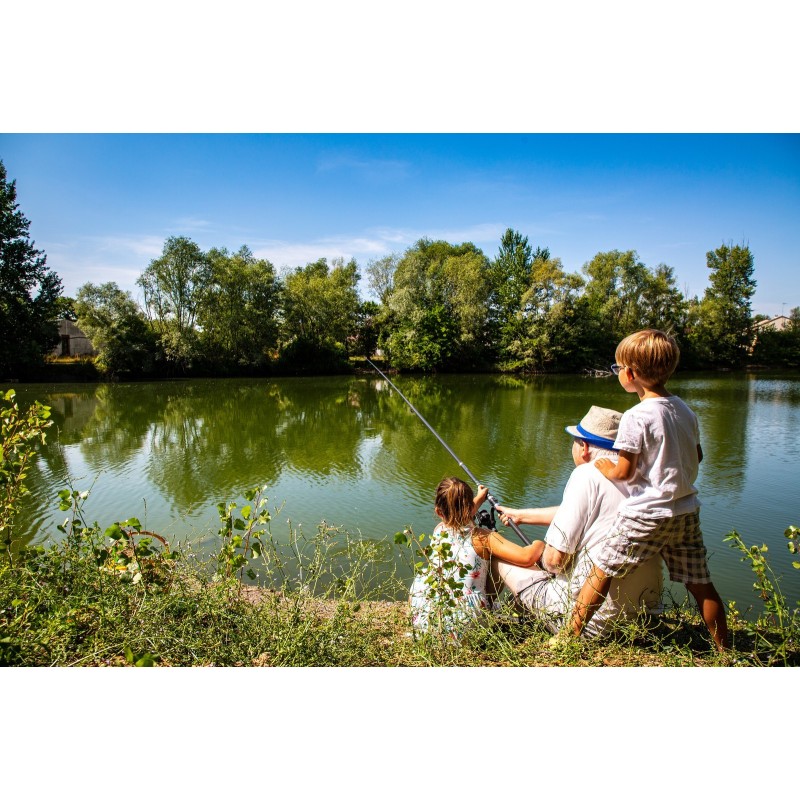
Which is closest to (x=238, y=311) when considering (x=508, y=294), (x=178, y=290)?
(x=178, y=290)

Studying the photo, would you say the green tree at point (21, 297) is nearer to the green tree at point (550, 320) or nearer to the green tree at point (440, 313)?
the green tree at point (440, 313)

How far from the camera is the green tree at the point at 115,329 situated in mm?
20375

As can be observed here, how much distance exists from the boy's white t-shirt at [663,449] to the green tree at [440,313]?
78.3ft

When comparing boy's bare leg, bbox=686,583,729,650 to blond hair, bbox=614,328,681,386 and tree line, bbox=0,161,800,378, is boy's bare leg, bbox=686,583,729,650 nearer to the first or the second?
blond hair, bbox=614,328,681,386

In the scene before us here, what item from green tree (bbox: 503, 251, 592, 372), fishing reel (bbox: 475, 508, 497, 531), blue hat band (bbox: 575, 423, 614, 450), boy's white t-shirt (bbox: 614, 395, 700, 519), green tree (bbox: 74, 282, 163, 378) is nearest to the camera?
boy's white t-shirt (bbox: 614, 395, 700, 519)

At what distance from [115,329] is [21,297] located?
677cm

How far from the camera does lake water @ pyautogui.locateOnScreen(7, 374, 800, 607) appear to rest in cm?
486

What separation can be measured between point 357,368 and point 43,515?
875 inches

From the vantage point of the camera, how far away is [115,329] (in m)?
20.8

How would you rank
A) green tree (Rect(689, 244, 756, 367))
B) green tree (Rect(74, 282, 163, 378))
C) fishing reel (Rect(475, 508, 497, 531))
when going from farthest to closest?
green tree (Rect(74, 282, 163, 378)), green tree (Rect(689, 244, 756, 367)), fishing reel (Rect(475, 508, 497, 531))

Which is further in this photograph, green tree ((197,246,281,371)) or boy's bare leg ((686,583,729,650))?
green tree ((197,246,281,371))

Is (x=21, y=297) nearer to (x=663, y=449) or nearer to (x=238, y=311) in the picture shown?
(x=238, y=311)

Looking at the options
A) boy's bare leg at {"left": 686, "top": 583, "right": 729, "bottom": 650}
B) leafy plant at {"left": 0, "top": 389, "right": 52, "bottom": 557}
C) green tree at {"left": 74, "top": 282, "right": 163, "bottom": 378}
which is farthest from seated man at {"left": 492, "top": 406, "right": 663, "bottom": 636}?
green tree at {"left": 74, "top": 282, "right": 163, "bottom": 378}

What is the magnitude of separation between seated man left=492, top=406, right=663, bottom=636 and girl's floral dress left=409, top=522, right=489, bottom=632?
261 millimetres
